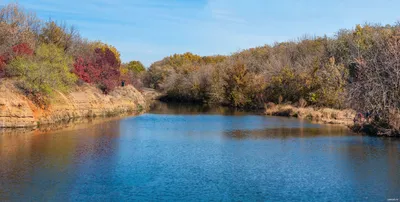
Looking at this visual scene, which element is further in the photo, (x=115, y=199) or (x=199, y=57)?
(x=199, y=57)

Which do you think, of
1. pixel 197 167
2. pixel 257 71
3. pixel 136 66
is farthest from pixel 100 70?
pixel 136 66

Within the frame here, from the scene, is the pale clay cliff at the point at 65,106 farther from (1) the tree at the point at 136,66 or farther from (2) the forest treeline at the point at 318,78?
(1) the tree at the point at 136,66

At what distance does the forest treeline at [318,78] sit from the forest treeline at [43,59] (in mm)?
21576

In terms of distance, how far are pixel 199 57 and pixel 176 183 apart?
117615mm

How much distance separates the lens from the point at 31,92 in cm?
3759

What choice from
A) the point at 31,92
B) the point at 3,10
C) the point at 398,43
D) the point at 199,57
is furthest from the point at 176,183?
the point at 199,57

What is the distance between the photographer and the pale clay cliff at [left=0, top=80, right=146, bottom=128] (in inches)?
1350

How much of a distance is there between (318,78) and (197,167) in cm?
3722

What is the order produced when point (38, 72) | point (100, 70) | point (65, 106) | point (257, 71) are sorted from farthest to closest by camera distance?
point (257, 71) → point (100, 70) → point (65, 106) → point (38, 72)

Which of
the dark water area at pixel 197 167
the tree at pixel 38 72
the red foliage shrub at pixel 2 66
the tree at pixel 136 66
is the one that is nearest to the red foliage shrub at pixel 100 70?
the tree at pixel 38 72

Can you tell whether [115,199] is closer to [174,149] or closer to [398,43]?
[174,149]

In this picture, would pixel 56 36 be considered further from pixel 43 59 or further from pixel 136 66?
pixel 136 66

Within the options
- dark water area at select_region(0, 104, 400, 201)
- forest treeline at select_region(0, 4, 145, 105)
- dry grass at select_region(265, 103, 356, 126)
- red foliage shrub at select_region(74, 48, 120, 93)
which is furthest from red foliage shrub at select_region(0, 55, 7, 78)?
dry grass at select_region(265, 103, 356, 126)

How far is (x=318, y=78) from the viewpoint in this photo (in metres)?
54.1
